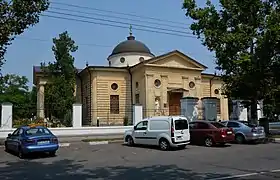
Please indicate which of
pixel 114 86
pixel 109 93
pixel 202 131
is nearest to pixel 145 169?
pixel 202 131

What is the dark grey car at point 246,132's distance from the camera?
73.7 feet

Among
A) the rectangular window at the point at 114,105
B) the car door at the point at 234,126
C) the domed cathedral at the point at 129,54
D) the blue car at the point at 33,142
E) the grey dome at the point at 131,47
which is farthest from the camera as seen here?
the grey dome at the point at 131,47

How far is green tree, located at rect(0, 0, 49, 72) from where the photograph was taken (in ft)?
33.4

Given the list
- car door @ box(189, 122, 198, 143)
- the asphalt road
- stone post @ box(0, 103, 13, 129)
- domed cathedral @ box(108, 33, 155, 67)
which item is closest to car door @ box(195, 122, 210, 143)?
car door @ box(189, 122, 198, 143)

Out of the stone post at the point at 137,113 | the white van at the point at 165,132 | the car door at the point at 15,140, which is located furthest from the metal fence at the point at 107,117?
the car door at the point at 15,140

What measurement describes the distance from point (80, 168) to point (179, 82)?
107 feet

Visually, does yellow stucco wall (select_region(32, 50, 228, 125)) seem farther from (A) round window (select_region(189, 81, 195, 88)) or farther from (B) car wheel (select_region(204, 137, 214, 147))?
(B) car wheel (select_region(204, 137, 214, 147))

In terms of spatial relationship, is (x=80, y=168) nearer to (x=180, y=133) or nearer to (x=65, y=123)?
(x=180, y=133)

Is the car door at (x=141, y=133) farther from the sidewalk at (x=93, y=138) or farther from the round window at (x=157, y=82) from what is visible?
the round window at (x=157, y=82)

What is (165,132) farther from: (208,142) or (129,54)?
(129,54)

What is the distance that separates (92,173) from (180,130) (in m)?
8.71

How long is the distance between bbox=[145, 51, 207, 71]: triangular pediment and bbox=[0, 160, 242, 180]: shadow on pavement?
2943 centimetres

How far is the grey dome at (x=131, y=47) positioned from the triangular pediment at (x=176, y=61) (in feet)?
24.0

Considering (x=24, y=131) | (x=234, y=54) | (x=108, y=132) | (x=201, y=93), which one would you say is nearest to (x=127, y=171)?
(x=24, y=131)
